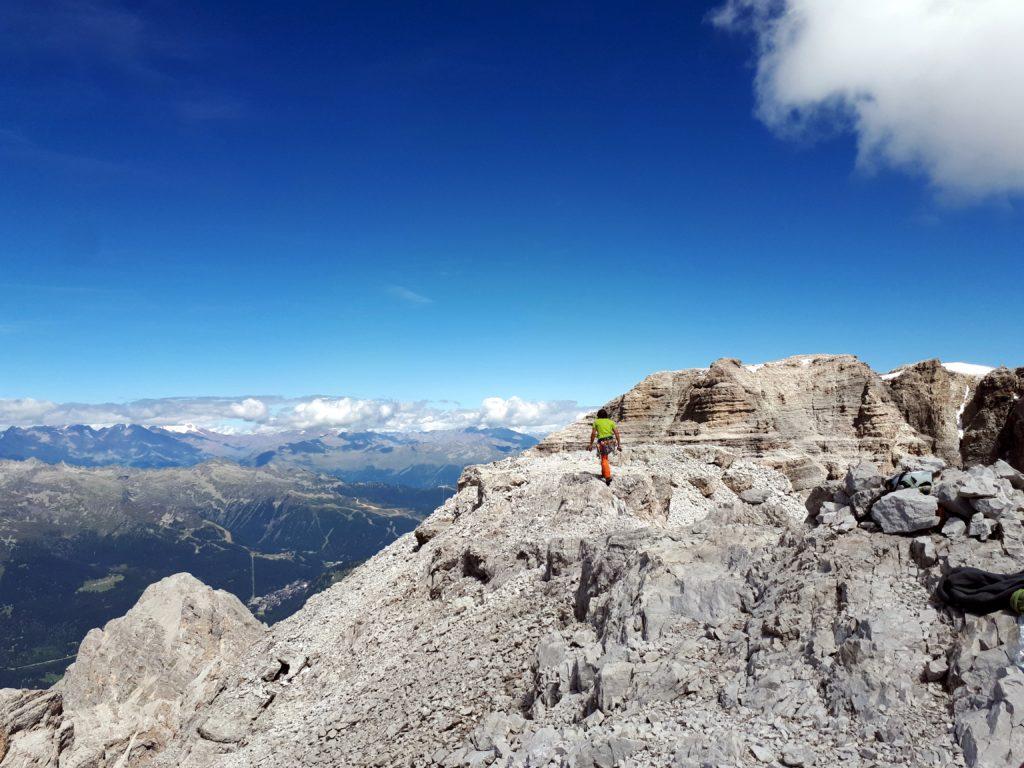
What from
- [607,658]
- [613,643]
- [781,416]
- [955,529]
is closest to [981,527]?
[955,529]

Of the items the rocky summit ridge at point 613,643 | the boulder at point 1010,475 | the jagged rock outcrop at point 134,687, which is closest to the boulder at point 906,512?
the rocky summit ridge at point 613,643

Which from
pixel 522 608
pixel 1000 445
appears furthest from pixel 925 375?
pixel 522 608

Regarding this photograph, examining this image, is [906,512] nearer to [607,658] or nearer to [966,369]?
[607,658]

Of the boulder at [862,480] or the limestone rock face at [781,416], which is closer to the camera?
the boulder at [862,480]

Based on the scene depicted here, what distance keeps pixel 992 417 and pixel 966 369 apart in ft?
45.6

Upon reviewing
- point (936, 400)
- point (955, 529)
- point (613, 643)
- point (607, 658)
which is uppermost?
point (936, 400)

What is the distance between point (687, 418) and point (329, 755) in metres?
37.9

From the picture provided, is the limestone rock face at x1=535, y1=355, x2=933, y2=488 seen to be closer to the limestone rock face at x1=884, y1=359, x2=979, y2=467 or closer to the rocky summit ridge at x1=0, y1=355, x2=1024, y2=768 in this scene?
the limestone rock face at x1=884, y1=359, x2=979, y2=467

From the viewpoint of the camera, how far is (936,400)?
49094 millimetres

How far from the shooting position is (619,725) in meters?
11.9

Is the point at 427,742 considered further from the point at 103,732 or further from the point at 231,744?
the point at 103,732

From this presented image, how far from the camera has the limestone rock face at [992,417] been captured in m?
36.8

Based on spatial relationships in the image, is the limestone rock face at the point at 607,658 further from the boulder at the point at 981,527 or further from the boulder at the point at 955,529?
the boulder at the point at 955,529

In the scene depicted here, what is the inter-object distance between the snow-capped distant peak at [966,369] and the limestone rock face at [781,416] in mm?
7206
